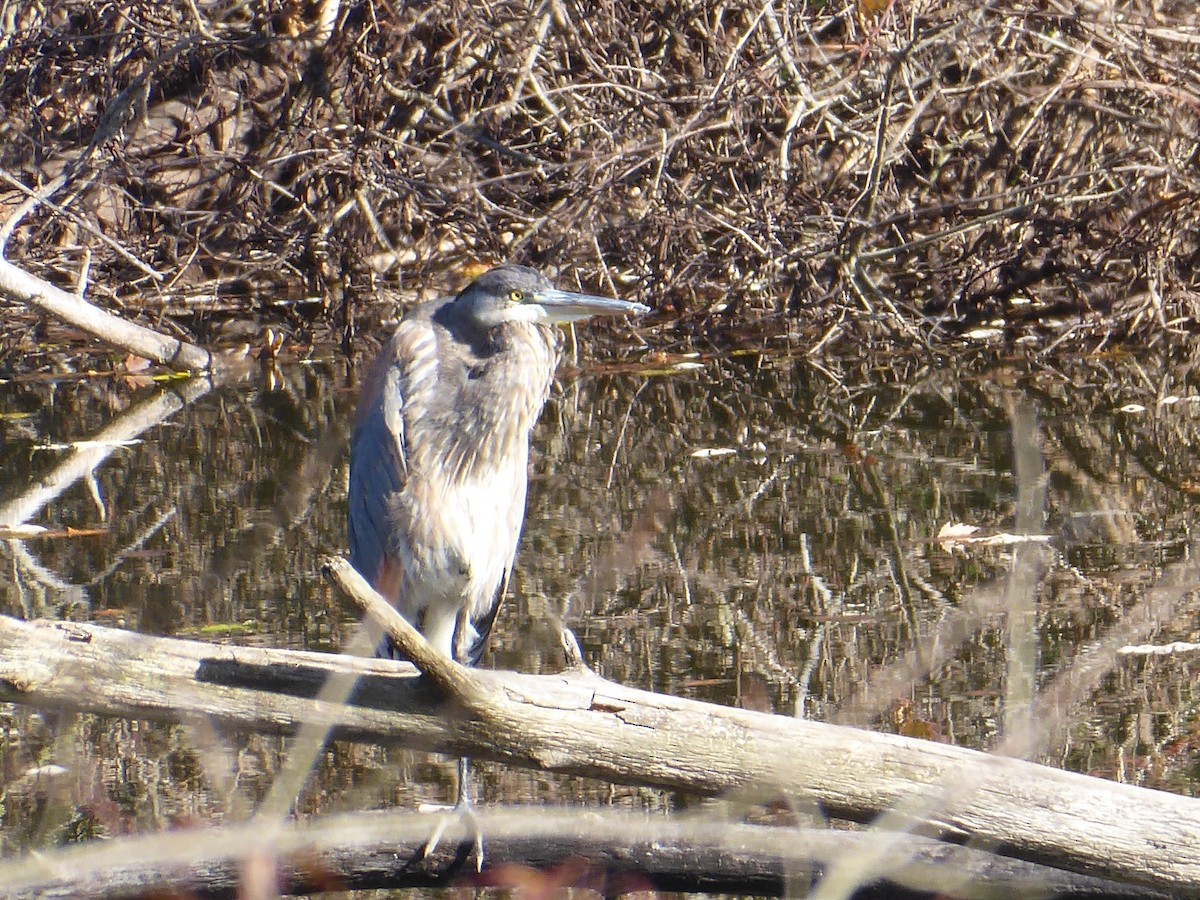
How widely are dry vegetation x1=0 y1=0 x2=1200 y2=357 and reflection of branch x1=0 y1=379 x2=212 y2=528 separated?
1013 mm

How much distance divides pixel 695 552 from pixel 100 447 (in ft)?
9.98

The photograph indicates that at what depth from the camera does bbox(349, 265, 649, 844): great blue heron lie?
158 inches

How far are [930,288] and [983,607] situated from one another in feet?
15.5

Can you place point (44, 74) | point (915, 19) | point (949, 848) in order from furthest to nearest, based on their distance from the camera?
point (44, 74) → point (915, 19) → point (949, 848)

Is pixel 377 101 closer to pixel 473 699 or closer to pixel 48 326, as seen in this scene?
pixel 48 326

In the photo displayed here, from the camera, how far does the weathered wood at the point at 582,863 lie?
8.71 feet

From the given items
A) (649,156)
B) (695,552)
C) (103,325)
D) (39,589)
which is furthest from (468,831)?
(103,325)

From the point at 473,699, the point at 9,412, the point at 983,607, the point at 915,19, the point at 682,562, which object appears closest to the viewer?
the point at 473,699

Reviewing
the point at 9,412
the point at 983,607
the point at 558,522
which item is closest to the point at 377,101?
the point at 9,412

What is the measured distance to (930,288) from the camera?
880 centimetres

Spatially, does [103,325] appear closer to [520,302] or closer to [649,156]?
[649,156]

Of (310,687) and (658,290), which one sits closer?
(310,687)

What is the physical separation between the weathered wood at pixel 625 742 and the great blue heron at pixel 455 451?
151 cm

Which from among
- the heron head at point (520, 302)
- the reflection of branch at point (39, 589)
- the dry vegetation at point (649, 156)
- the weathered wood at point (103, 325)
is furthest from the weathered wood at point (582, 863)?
the weathered wood at point (103, 325)
